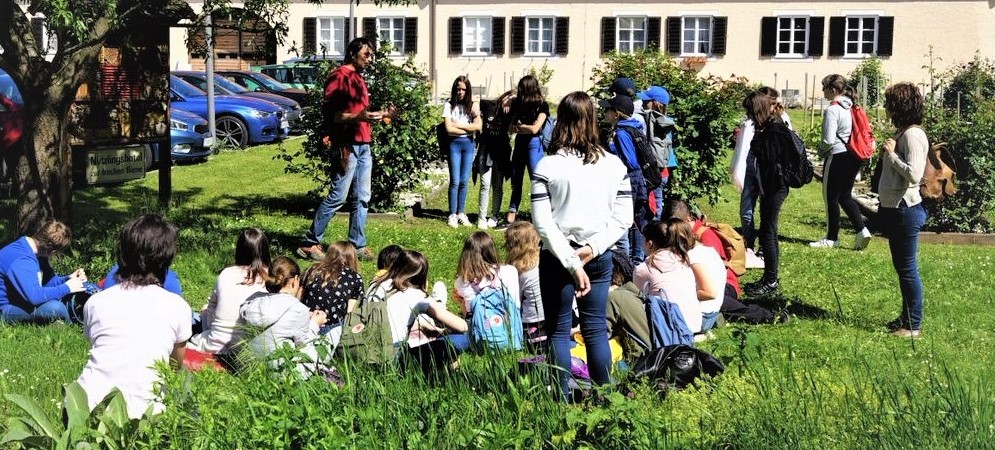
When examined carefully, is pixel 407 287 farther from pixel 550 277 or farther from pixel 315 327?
pixel 550 277

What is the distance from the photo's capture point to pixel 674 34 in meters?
43.5

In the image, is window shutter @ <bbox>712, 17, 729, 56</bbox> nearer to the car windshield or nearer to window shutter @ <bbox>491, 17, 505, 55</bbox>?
window shutter @ <bbox>491, 17, 505, 55</bbox>

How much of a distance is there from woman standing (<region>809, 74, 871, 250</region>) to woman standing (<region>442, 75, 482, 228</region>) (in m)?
3.58

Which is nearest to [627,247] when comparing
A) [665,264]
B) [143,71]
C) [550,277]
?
[665,264]

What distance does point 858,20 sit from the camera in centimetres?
4275

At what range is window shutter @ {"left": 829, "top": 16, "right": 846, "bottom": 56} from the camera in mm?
42469

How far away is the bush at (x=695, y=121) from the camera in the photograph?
1302cm

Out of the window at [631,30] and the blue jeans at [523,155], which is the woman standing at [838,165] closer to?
the blue jeans at [523,155]

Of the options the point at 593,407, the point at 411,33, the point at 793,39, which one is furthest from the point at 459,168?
the point at 411,33

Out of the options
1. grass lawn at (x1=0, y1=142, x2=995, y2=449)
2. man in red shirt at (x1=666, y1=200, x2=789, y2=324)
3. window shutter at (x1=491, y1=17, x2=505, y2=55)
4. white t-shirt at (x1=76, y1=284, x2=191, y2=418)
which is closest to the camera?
grass lawn at (x1=0, y1=142, x2=995, y2=449)

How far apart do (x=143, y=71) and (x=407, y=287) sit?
6728mm

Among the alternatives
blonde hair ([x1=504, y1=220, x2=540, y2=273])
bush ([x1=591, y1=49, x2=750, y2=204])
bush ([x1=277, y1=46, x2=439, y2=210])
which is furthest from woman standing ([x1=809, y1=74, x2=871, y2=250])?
blonde hair ([x1=504, y1=220, x2=540, y2=273])

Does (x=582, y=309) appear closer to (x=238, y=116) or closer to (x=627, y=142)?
(x=627, y=142)

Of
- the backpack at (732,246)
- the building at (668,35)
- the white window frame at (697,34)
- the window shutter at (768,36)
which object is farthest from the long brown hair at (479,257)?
the white window frame at (697,34)
